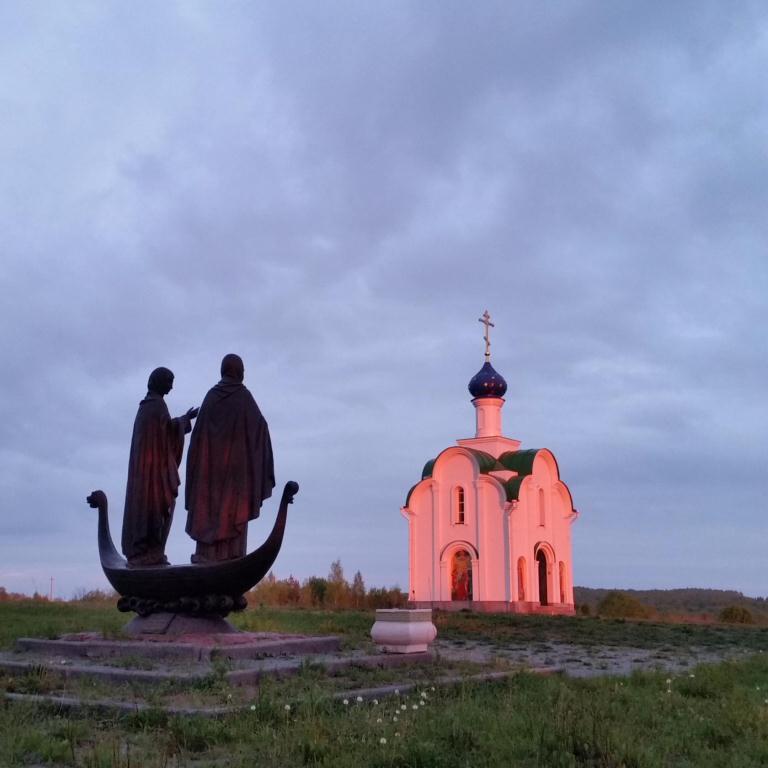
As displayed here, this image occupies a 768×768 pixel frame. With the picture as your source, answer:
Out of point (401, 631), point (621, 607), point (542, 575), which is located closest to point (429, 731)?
point (401, 631)

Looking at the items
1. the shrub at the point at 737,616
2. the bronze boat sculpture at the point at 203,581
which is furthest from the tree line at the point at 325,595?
the bronze boat sculpture at the point at 203,581

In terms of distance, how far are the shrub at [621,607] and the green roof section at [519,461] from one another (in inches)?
268

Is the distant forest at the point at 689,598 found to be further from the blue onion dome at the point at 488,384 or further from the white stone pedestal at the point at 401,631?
the white stone pedestal at the point at 401,631

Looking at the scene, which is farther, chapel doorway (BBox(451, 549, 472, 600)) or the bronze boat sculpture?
chapel doorway (BBox(451, 549, 472, 600))

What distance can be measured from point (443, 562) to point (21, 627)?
21.8 meters

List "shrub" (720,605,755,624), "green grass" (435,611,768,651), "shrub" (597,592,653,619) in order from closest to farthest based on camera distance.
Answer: "green grass" (435,611,768,651)
"shrub" (720,605,755,624)
"shrub" (597,592,653,619)

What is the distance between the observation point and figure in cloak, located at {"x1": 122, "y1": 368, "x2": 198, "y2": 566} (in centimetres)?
1140

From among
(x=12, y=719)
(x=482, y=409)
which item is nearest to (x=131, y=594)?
(x=12, y=719)

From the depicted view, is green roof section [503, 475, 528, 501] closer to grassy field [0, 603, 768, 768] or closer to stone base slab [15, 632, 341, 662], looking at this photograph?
stone base slab [15, 632, 341, 662]

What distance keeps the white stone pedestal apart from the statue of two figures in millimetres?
1970

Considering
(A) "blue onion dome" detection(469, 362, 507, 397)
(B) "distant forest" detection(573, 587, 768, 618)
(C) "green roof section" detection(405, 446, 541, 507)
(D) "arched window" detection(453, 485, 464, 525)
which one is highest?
(A) "blue onion dome" detection(469, 362, 507, 397)

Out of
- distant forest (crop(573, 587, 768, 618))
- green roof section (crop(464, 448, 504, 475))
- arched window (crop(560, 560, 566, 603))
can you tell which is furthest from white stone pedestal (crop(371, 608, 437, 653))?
distant forest (crop(573, 587, 768, 618))

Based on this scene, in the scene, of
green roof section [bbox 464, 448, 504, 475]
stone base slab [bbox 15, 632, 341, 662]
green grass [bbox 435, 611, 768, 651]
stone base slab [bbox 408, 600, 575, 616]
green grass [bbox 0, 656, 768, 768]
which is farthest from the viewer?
green roof section [bbox 464, 448, 504, 475]

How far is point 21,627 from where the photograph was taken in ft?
49.6
